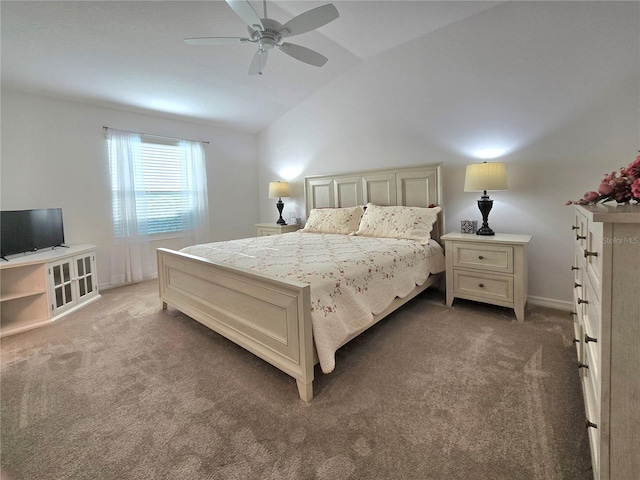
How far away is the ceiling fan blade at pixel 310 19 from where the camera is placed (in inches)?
75.3

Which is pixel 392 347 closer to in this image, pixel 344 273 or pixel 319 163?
pixel 344 273

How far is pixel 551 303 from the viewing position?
9.44 feet

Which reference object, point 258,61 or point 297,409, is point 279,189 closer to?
point 258,61

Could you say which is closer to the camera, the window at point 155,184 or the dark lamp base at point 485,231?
the dark lamp base at point 485,231

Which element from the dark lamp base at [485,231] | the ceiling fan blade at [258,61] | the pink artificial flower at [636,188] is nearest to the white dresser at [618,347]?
the pink artificial flower at [636,188]

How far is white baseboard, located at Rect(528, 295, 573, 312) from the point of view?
9.19 ft

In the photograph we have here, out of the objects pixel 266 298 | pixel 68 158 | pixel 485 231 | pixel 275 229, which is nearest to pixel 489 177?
pixel 485 231

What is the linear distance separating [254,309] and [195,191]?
3441 mm

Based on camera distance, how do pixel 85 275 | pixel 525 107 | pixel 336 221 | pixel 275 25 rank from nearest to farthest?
pixel 275 25 → pixel 525 107 → pixel 85 275 → pixel 336 221

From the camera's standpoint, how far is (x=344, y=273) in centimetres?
199

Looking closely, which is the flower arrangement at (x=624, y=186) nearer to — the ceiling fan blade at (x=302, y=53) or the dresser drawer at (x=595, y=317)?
the dresser drawer at (x=595, y=317)

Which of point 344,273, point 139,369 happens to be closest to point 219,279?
point 139,369

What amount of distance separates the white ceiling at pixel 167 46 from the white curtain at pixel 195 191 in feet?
2.36

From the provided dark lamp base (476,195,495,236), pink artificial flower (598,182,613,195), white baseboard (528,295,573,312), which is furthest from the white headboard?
pink artificial flower (598,182,613,195)
